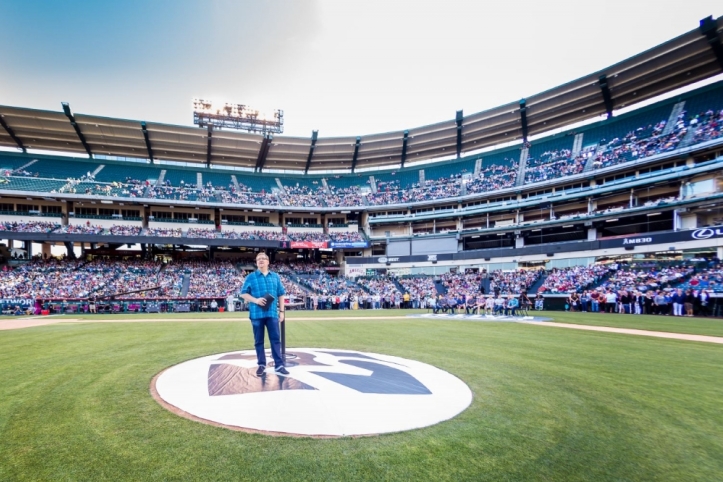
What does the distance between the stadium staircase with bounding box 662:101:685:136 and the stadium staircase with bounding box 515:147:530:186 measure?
1419 cm

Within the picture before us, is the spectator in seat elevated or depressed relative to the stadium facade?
depressed

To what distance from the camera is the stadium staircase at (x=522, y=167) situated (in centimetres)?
4521

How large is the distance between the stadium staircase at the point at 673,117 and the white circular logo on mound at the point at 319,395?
4486 cm

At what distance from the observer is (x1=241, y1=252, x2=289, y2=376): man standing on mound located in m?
6.38

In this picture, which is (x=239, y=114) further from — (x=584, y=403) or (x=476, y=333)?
(x=584, y=403)

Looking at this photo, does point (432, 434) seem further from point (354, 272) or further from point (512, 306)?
point (354, 272)

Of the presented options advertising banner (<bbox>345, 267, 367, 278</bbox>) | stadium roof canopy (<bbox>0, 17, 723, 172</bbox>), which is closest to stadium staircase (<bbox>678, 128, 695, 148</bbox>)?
stadium roof canopy (<bbox>0, 17, 723, 172</bbox>)

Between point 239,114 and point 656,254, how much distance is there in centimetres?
5263

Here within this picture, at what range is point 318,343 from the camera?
10781mm

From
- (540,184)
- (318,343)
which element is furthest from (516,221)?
(318,343)

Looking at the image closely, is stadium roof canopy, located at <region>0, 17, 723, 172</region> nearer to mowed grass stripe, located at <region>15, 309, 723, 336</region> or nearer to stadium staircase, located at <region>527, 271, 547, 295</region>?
stadium staircase, located at <region>527, 271, 547, 295</region>

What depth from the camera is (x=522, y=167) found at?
47.2 meters

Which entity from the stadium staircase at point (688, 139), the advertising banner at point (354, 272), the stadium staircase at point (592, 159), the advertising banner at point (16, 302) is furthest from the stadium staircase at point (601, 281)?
the advertising banner at point (16, 302)

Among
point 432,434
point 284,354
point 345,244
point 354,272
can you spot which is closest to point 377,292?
point 354,272
